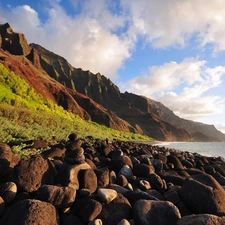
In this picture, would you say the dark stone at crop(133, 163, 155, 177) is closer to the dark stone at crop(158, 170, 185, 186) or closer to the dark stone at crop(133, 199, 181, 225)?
the dark stone at crop(158, 170, 185, 186)

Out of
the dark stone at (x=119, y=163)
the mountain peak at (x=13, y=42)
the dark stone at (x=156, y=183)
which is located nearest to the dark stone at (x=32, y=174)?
the dark stone at (x=156, y=183)

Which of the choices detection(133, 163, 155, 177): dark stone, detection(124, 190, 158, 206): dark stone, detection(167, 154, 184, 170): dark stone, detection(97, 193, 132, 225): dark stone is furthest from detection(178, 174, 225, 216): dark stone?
detection(167, 154, 184, 170): dark stone

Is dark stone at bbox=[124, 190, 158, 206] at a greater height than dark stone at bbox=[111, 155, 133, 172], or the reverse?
dark stone at bbox=[111, 155, 133, 172]

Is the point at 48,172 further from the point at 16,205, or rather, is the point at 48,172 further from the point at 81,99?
the point at 81,99

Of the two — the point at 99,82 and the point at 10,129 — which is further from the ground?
the point at 99,82

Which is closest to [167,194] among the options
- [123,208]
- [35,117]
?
[123,208]

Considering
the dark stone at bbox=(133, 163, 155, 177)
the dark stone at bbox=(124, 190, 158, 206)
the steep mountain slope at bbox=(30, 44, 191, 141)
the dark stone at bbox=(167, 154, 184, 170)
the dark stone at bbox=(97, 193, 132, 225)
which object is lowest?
the dark stone at bbox=(97, 193, 132, 225)

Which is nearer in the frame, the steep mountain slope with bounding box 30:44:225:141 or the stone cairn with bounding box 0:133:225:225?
the stone cairn with bounding box 0:133:225:225

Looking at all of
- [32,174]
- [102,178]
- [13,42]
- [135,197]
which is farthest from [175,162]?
[13,42]

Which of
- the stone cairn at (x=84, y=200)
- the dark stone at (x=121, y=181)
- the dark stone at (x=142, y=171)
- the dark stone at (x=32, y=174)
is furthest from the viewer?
the dark stone at (x=142, y=171)

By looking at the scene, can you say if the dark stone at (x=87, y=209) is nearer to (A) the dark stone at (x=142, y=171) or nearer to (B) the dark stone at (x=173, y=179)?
(A) the dark stone at (x=142, y=171)

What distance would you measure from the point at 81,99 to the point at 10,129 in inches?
2994

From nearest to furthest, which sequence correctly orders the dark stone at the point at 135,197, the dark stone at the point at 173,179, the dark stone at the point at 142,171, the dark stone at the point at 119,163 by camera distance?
the dark stone at the point at 135,197, the dark stone at the point at 173,179, the dark stone at the point at 142,171, the dark stone at the point at 119,163

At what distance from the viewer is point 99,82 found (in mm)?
163750
